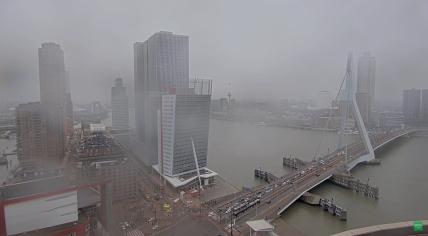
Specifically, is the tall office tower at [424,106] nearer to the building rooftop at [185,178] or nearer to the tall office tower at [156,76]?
the tall office tower at [156,76]

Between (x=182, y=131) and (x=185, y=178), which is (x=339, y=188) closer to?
(x=185, y=178)

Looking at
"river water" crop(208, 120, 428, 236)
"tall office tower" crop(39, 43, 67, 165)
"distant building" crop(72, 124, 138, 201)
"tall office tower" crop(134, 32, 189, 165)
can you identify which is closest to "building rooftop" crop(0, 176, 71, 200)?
"distant building" crop(72, 124, 138, 201)

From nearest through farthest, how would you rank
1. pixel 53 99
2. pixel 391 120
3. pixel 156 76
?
pixel 53 99
pixel 156 76
pixel 391 120

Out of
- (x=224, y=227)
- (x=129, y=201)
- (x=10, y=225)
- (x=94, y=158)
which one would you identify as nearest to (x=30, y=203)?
(x=10, y=225)

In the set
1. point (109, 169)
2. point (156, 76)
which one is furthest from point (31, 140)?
point (156, 76)

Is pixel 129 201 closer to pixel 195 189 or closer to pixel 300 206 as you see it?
pixel 195 189

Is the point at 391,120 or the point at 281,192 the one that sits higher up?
the point at 391,120
